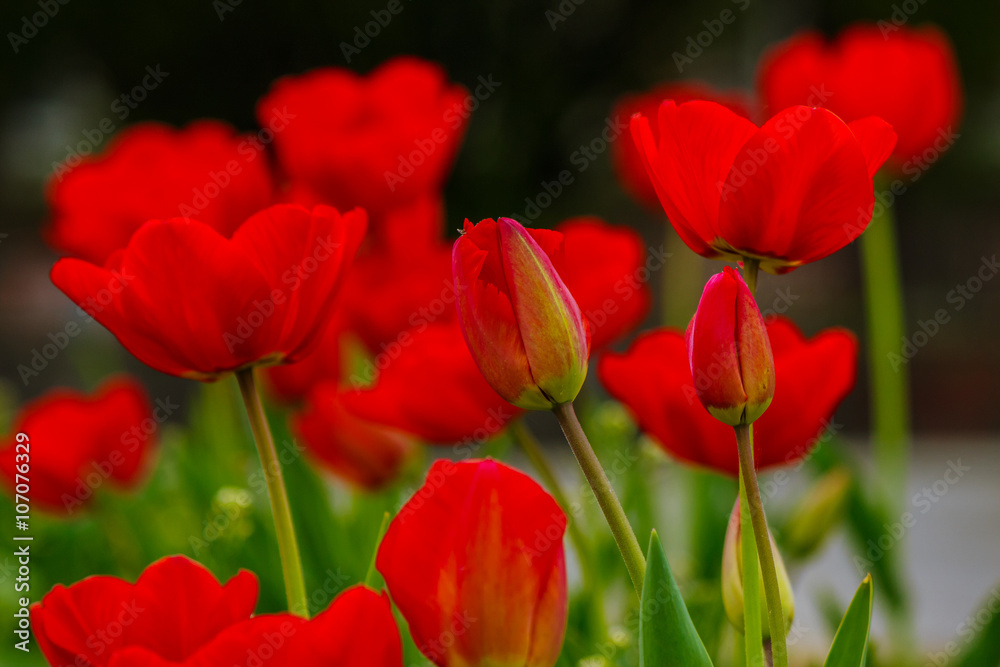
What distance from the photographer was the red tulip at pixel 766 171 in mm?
225

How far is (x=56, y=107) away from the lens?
12.5ft

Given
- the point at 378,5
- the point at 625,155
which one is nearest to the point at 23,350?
the point at 378,5

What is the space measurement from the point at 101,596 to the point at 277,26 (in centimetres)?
290

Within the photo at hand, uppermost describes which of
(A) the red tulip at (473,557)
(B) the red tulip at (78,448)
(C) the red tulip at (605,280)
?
(C) the red tulip at (605,280)

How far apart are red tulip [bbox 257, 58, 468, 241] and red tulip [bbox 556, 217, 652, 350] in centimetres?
9

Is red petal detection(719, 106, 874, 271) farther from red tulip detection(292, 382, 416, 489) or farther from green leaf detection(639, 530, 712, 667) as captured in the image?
red tulip detection(292, 382, 416, 489)

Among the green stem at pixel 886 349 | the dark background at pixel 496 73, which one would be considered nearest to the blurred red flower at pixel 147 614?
the green stem at pixel 886 349

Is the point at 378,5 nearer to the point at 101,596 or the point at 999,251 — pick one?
the point at 999,251

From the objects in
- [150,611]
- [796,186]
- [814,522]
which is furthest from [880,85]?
[150,611]

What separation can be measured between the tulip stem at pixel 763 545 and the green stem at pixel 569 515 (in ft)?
0.36

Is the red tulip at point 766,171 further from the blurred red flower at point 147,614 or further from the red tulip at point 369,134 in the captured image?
the red tulip at point 369,134

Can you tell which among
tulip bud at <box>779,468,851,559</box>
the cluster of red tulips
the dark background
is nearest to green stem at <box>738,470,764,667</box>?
the cluster of red tulips

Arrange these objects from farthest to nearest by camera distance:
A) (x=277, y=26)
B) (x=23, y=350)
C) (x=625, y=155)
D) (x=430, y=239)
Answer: (x=23, y=350), (x=277, y=26), (x=625, y=155), (x=430, y=239)

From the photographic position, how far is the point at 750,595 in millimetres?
223
